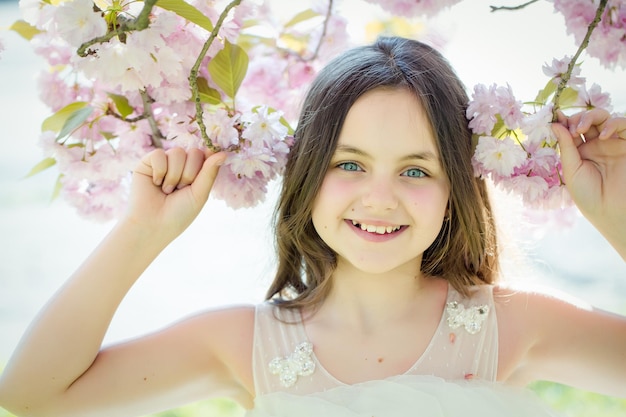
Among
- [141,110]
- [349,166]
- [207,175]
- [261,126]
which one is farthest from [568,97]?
[141,110]

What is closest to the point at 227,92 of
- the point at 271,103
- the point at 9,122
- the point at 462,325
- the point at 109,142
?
the point at 109,142

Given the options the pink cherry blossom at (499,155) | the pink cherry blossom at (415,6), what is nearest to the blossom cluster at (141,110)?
the pink cherry blossom at (415,6)

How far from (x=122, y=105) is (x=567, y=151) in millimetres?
718

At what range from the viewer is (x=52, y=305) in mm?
1251

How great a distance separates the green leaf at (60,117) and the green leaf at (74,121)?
0.03 meters

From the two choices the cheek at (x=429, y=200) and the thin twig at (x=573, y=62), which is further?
the cheek at (x=429, y=200)

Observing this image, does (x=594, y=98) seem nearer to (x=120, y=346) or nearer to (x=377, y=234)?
(x=377, y=234)

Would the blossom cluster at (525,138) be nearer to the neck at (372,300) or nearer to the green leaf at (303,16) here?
the neck at (372,300)

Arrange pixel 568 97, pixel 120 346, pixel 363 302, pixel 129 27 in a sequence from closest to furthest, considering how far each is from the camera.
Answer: pixel 129 27 → pixel 568 97 → pixel 120 346 → pixel 363 302

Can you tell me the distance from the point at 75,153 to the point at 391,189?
52cm

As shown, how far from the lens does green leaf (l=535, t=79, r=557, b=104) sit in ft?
3.79

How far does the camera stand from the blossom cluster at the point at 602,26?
1089 mm

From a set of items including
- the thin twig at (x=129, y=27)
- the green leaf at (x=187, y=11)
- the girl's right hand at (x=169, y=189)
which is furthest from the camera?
the girl's right hand at (x=169, y=189)

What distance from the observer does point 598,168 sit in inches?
49.1
